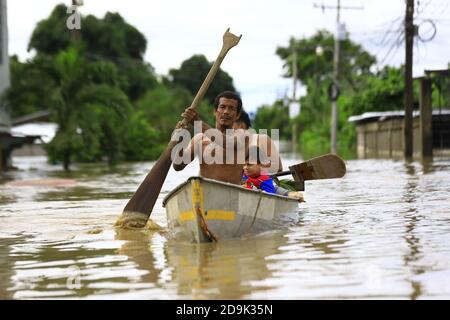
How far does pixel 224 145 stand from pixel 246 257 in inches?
75.0

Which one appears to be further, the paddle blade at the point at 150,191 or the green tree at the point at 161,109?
the green tree at the point at 161,109

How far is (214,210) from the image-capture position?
7992 mm

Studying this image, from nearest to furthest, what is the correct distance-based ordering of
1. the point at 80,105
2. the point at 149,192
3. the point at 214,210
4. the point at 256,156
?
1. the point at 214,210
2. the point at 256,156
3. the point at 149,192
4. the point at 80,105

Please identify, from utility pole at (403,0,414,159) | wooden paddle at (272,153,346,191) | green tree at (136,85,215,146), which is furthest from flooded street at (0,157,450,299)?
green tree at (136,85,215,146)

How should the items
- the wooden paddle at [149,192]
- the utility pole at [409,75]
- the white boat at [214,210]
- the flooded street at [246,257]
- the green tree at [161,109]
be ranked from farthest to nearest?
the green tree at [161,109] < the utility pole at [409,75] < the wooden paddle at [149,192] < the white boat at [214,210] < the flooded street at [246,257]

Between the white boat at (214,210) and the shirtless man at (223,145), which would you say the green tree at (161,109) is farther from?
the white boat at (214,210)

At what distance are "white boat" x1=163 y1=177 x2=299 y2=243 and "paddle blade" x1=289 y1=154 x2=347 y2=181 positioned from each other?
1.43m

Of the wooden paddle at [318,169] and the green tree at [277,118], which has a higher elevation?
the green tree at [277,118]

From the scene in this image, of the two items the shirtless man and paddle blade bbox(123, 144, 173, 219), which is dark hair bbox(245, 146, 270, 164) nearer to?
the shirtless man

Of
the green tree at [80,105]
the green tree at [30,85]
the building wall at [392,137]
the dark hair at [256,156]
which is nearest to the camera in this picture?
the dark hair at [256,156]

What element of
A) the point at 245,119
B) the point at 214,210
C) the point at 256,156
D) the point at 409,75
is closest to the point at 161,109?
the point at 409,75

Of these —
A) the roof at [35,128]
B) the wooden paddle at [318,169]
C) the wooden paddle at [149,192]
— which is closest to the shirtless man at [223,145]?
the wooden paddle at [149,192]

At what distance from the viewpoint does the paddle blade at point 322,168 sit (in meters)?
10.2

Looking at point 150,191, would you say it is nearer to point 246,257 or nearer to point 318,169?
point 318,169
